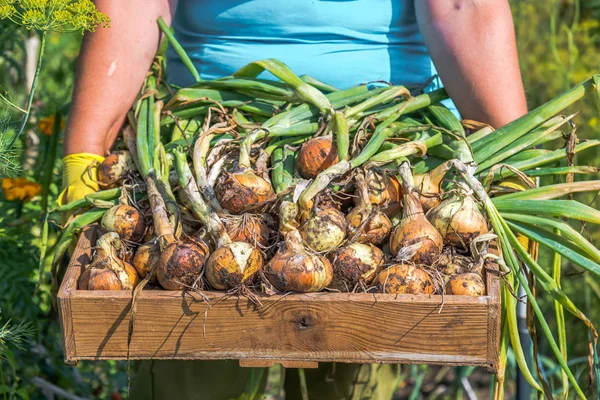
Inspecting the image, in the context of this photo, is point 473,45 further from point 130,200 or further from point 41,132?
point 41,132

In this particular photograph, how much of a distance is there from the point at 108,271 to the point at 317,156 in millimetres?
486

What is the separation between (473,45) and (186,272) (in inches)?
35.4

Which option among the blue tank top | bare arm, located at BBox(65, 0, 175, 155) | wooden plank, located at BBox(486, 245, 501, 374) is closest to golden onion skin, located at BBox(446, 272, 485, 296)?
wooden plank, located at BBox(486, 245, 501, 374)

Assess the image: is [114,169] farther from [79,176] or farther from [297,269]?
[297,269]

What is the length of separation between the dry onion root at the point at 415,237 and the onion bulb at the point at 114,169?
654 mm

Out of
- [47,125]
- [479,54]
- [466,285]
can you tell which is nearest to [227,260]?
[466,285]

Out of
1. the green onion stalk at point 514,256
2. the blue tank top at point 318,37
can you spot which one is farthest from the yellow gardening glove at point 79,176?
the green onion stalk at point 514,256

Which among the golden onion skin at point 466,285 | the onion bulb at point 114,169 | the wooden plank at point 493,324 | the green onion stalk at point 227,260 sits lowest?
the wooden plank at point 493,324

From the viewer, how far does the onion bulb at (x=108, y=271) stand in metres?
1.44

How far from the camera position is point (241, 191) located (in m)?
1.49

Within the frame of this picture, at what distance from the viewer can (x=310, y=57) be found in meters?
1.90

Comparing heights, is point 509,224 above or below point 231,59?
below

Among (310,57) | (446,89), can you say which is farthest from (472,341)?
(310,57)

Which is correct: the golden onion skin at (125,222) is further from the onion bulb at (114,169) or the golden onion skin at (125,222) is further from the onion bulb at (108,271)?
the onion bulb at (114,169)
